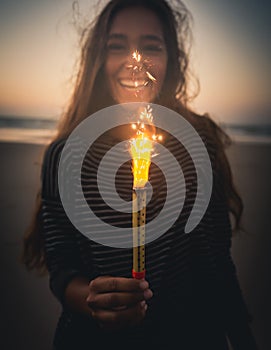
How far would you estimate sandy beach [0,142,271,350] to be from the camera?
154 centimetres

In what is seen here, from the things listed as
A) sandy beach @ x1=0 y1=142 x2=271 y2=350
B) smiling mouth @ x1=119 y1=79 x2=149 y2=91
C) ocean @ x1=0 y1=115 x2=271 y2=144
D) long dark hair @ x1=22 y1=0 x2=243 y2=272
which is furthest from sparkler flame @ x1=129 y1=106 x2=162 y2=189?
ocean @ x1=0 y1=115 x2=271 y2=144

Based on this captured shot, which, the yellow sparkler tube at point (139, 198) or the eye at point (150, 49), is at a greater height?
the eye at point (150, 49)

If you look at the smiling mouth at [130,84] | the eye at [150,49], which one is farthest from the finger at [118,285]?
the eye at [150,49]

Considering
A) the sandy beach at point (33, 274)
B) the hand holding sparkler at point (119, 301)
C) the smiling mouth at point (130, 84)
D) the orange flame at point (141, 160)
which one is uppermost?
the smiling mouth at point (130, 84)

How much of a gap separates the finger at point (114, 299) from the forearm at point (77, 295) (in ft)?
0.39

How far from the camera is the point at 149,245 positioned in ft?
3.04

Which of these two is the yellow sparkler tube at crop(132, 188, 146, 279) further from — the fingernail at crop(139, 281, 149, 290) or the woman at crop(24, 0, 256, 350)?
the woman at crop(24, 0, 256, 350)

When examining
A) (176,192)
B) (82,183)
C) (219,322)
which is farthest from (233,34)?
(219,322)

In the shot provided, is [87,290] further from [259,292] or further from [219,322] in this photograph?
[259,292]

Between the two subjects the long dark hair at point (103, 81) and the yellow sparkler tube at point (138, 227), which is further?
the long dark hair at point (103, 81)

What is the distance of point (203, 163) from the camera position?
1.08 meters

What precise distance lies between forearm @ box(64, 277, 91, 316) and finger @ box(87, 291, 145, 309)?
0.12 meters

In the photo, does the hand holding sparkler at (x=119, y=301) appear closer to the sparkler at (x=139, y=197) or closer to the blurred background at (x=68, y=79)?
the sparkler at (x=139, y=197)

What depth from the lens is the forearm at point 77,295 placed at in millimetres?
820
